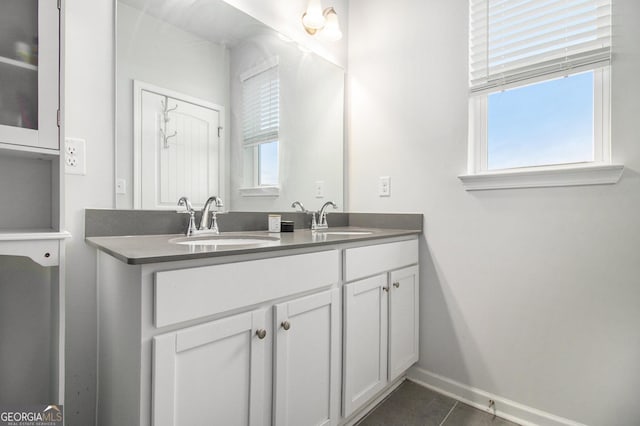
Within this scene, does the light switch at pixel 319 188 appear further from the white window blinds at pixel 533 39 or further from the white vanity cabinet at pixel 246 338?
the white window blinds at pixel 533 39

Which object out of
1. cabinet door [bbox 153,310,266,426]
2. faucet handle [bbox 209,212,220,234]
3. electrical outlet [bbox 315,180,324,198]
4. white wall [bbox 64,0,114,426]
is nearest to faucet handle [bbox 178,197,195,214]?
faucet handle [bbox 209,212,220,234]

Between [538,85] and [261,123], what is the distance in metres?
1.36

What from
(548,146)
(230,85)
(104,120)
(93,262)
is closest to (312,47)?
(230,85)

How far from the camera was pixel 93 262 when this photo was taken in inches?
46.6

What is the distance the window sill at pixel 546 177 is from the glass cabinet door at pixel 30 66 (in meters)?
1.68

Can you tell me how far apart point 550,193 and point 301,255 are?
1.15m

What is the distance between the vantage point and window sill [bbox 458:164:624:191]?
1301mm

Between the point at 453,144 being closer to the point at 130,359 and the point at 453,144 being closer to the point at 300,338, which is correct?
the point at 300,338

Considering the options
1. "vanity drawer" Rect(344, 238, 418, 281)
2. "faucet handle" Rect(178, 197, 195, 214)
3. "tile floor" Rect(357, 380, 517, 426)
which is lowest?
"tile floor" Rect(357, 380, 517, 426)

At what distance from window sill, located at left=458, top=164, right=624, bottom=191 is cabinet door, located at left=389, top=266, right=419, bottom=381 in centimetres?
56

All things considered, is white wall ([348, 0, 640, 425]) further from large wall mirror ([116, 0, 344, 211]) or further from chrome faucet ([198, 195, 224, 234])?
chrome faucet ([198, 195, 224, 234])

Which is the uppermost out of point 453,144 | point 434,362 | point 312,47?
point 312,47

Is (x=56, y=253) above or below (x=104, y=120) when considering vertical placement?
below

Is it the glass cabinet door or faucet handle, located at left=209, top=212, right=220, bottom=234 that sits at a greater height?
the glass cabinet door
